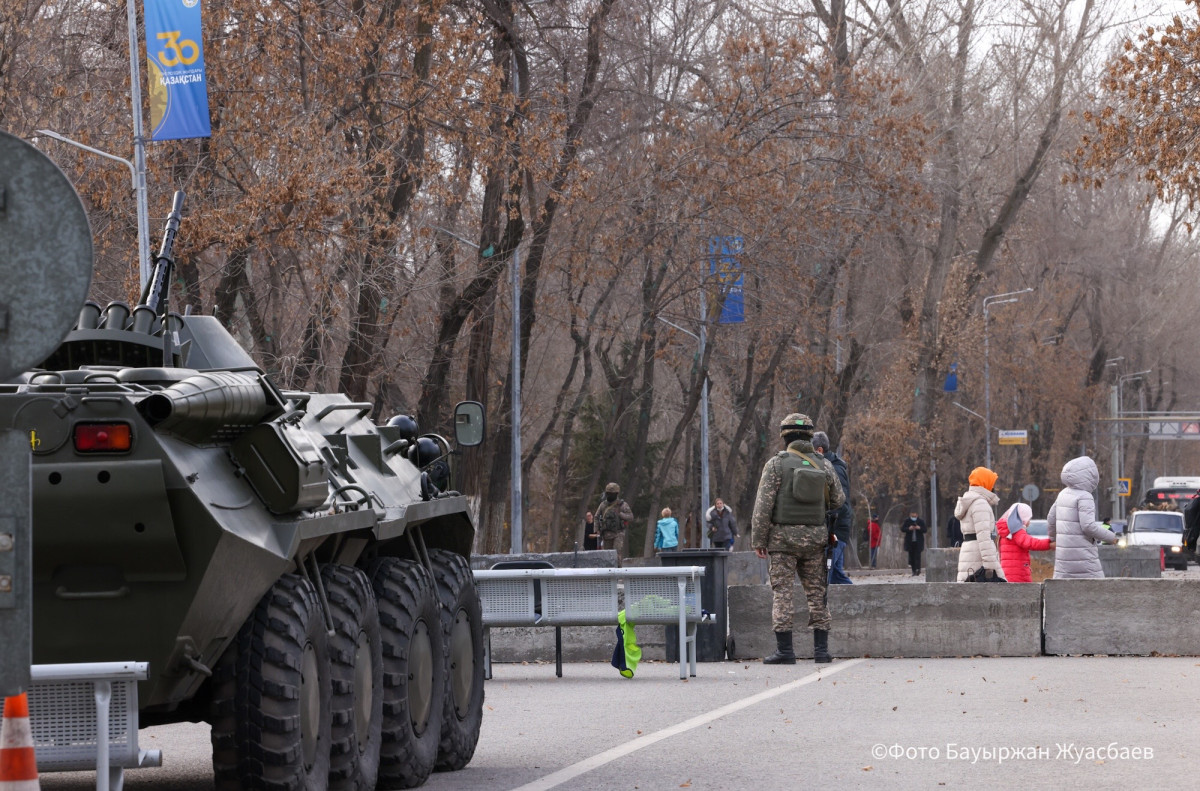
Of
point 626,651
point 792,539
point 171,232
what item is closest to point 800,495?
point 792,539

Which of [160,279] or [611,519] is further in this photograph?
[611,519]

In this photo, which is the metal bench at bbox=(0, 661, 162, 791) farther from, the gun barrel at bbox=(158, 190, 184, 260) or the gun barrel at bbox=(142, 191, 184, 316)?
the gun barrel at bbox=(158, 190, 184, 260)

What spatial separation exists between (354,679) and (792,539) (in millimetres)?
8555

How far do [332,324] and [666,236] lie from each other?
30.8 ft

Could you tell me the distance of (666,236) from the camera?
36094 mm

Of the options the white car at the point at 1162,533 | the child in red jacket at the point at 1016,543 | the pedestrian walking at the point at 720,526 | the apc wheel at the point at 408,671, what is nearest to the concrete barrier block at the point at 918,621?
the child in red jacket at the point at 1016,543

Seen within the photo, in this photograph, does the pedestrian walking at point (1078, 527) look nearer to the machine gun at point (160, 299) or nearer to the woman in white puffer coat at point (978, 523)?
the woman in white puffer coat at point (978, 523)

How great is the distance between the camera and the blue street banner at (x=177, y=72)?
2308 centimetres

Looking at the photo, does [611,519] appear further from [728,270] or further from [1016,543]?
[1016,543]

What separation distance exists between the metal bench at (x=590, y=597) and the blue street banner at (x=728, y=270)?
18.9m

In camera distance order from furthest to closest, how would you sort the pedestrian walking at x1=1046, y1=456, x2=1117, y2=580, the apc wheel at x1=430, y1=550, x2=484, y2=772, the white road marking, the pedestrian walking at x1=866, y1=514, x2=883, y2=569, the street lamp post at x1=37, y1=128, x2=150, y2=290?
the pedestrian walking at x1=866, y1=514, x2=883, y2=569 < the street lamp post at x1=37, y1=128, x2=150, y2=290 < the pedestrian walking at x1=1046, y1=456, x2=1117, y2=580 < the apc wheel at x1=430, y1=550, x2=484, y2=772 < the white road marking

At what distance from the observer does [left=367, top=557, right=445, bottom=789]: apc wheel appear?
889 cm

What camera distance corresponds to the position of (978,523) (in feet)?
63.8

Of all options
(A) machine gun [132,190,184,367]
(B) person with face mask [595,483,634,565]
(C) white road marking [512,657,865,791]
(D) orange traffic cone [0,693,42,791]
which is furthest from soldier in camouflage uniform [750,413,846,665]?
(B) person with face mask [595,483,634,565]
